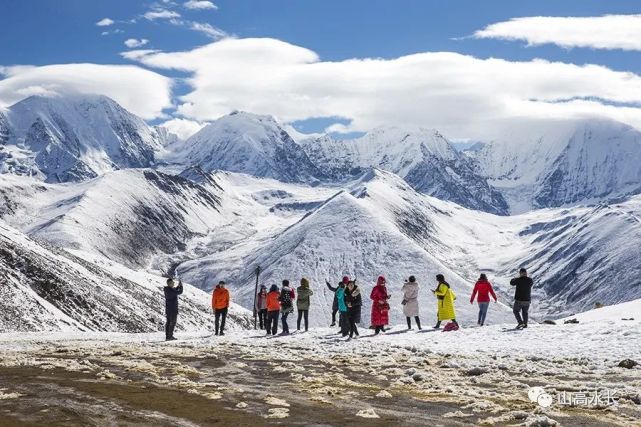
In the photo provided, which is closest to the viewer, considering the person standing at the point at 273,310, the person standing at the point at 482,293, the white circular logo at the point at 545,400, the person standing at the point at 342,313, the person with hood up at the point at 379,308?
the white circular logo at the point at 545,400

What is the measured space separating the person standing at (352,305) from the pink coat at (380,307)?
62.6 inches

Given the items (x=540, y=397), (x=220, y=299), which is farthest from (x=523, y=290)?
(x=540, y=397)

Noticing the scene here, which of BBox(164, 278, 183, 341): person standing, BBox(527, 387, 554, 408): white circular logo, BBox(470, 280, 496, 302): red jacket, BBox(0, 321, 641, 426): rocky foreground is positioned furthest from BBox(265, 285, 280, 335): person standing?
BBox(527, 387, 554, 408): white circular logo

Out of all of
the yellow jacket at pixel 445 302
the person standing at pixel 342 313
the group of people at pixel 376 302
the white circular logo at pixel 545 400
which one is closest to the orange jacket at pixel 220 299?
the group of people at pixel 376 302

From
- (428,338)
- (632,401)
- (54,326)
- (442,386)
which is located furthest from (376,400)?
(54,326)

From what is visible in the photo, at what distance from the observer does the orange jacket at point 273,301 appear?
38938 millimetres

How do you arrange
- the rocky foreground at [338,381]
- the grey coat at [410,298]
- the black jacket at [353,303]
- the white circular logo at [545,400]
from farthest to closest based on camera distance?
the grey coat at [410,298]
the black jacket at [353,303]
the white circular logo at [545,400]
the rocky foreground at [338,381]

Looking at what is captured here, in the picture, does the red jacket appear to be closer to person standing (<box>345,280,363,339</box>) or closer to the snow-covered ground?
the snow-covered ground

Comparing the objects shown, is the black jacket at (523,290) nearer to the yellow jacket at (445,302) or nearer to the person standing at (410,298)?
the yellow jacket at (445,302)

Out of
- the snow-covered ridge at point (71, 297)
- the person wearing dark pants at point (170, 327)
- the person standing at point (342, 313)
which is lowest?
the snow-covered ridge at point (71, 297)

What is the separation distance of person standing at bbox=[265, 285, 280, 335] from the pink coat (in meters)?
5.21

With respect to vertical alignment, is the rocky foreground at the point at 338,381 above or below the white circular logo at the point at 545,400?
below

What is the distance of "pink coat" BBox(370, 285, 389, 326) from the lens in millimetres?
36094

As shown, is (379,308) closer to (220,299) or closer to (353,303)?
(353,303)
